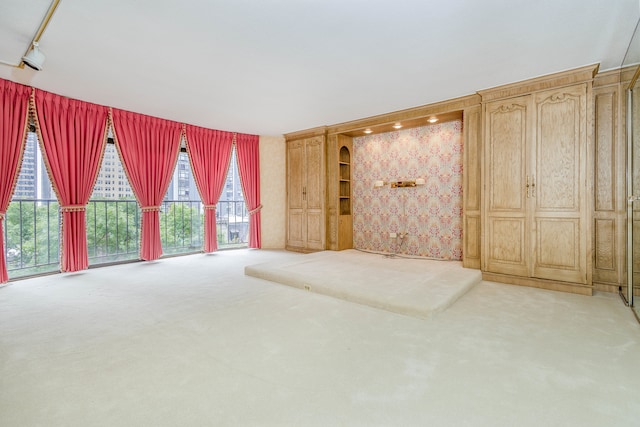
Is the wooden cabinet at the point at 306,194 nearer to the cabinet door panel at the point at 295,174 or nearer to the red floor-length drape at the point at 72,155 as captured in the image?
the cabinet door panel at the point at 295,174

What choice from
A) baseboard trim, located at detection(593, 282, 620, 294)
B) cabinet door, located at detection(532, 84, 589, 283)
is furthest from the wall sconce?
baseboard trim, located at detection(593, 282, 620, 294)

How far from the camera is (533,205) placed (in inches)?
152

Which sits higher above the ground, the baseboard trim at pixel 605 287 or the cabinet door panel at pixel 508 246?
the cabinet door panel at pixel 508 246

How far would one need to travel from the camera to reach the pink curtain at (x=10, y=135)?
3.82 meters

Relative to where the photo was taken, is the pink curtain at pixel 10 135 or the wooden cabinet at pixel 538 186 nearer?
the wooden cabinet at pixel 538 186

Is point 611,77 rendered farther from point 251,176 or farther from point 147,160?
point 147,160

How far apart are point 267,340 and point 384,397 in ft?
3.35

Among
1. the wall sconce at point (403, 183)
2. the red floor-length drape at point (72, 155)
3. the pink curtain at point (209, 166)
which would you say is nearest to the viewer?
the red floor-length drape at point (72, 155)

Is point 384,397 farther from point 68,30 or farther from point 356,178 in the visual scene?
point 356,178

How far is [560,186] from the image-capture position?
371 centimetres

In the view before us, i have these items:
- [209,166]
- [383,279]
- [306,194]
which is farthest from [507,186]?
[209,166]

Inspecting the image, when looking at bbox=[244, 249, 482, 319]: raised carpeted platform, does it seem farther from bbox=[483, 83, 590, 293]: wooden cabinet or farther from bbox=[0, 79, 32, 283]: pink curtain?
bbox=[0, 79, 32, 283]: pink curtain

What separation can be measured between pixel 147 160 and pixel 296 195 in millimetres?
2923

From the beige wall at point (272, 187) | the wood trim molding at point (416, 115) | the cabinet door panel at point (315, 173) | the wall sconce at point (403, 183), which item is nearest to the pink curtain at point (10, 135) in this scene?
the beige wall at point (272, 187)
